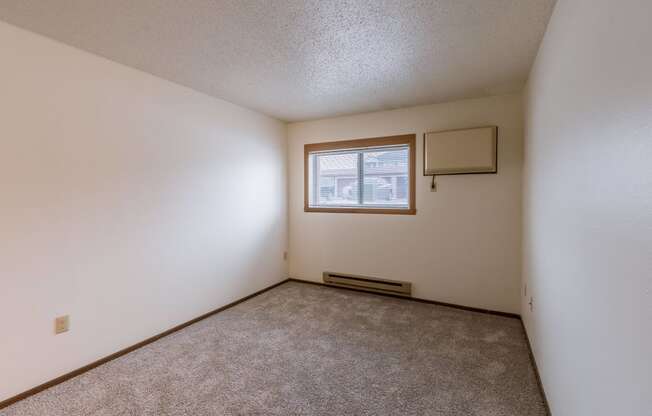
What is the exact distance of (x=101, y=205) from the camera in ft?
7.54

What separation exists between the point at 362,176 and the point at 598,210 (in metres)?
2.99

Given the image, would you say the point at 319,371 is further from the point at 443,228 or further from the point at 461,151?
the point at 461,151

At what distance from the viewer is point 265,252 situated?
4.00m

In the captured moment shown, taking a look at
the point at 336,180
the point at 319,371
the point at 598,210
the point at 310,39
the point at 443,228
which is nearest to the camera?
the point at 598,210

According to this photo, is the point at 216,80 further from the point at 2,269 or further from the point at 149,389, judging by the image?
the point at 149,389

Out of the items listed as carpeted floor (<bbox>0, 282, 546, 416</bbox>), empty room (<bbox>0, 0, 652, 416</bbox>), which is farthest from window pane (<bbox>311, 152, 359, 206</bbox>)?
carpeted floor (<bbox>0, 282, 546, 416</bbox>)

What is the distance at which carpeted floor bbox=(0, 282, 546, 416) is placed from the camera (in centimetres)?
181

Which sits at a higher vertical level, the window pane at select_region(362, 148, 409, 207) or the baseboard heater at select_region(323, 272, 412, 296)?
the window pane at select_region(362, 148, 409, 207)

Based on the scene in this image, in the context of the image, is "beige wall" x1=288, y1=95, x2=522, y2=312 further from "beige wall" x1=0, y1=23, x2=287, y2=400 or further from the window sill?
"beige wall" x1=0, y1=23, x2=287, y2=400

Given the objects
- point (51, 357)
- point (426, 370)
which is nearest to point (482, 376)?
point (426, 370)

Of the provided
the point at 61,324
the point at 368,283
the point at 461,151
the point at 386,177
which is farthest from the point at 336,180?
the point at 61,324

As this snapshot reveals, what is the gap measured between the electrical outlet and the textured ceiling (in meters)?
1.88

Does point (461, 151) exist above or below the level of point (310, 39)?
below

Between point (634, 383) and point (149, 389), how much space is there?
237 cm
